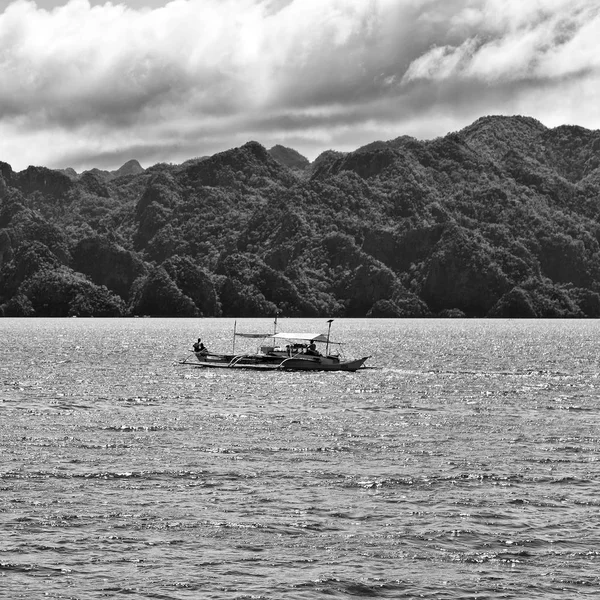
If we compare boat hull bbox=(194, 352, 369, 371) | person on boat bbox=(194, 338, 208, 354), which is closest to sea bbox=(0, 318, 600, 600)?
boat hull bbox=(194, 352, 369, 371)

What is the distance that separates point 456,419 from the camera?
2761 inches

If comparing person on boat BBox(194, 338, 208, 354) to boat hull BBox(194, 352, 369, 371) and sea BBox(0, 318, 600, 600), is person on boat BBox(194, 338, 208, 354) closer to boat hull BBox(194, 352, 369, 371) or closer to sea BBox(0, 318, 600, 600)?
boat hull BBox(194, 352, 369, 371)

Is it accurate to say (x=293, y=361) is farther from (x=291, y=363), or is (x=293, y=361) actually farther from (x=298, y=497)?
(x=298, y=497)

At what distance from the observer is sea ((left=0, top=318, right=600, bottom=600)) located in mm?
30828

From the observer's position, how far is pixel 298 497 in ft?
136

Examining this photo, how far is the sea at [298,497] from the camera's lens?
30.8 meters

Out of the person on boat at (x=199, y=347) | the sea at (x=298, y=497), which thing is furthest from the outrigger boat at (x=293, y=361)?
the sea at (x=298, y=497)

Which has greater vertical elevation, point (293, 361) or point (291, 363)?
point (293, 361)

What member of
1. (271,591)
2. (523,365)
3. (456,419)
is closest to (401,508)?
(271,591)

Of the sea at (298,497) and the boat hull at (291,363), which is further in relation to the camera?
the boat hull at (291,363)

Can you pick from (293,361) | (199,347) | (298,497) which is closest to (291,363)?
(293,361)

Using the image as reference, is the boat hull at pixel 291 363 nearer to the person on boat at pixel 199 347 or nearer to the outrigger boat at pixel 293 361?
the outrigger boat at pixel 293 361

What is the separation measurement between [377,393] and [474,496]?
49.5 metres

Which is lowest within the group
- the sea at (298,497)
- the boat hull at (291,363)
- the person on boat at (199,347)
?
the sea at (298,497)
